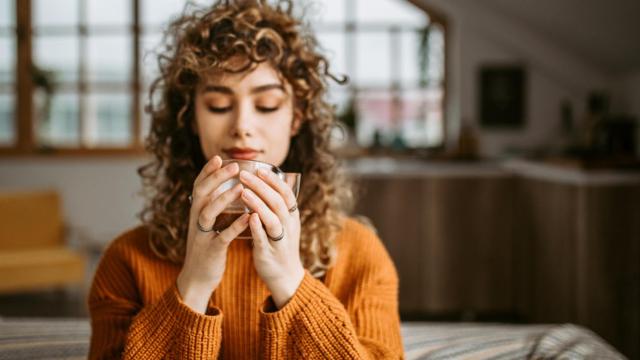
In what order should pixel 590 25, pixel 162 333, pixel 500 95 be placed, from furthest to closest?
pixel 500 95
pixel 590 25
pixel 162 333

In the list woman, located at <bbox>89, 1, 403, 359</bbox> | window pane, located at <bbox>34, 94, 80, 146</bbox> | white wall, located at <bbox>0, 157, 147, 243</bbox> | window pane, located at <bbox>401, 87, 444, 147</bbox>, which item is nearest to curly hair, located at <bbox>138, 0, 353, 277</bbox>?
woman, located at <bbox>89, 1, 403, 359</bbox>

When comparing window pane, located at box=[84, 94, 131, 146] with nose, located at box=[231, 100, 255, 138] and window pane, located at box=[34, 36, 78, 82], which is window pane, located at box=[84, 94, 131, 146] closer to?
window pane, located at box=[34, 36, 78, 82]

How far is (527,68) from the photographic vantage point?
5949mm

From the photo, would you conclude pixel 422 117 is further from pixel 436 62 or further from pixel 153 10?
pixel 153 10

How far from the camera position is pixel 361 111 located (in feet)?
20.1

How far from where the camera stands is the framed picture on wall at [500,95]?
5.93 m

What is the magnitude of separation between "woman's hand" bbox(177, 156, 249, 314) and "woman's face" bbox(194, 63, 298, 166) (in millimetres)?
174

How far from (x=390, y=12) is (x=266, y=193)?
5629mm

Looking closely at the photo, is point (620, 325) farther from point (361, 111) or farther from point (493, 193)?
point (361, 111)

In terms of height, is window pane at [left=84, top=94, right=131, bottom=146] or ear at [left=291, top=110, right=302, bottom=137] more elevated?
window pane at [left=84, top=94, right=131, bottom=146]

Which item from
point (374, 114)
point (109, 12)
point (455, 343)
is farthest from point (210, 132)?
point (109, 12)

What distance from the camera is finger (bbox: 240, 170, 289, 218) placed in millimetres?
784

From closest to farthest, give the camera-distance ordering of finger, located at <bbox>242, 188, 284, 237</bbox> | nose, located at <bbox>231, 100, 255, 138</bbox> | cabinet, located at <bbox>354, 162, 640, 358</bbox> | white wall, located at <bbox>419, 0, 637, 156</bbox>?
finger, located at <bbox>242, 188, 284, 237</bbox> < nose, located at <bbox>231, 100, 255, 138</bbox> < cabinet, located at <bbox>354, 162, 640, 358</bbox> < white wall, located at <bbox>419, 0, 637, 156</bbox>

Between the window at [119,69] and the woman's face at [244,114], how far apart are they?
5065 millimetres
